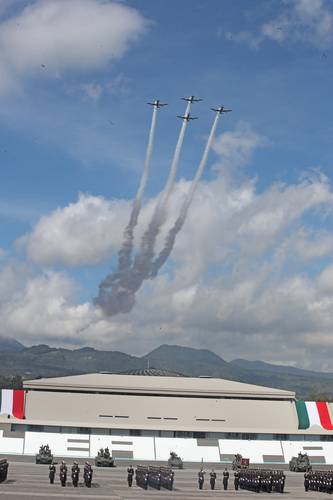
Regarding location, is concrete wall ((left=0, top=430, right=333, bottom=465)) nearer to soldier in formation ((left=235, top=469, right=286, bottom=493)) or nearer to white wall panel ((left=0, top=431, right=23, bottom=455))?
white wall panel ((left=0, top=431, right=23, bottom=455))

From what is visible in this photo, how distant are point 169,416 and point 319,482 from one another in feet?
167

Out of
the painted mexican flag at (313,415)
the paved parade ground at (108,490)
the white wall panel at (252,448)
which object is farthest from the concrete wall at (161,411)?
the paved parade ground at (108,490)

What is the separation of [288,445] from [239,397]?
719 inches

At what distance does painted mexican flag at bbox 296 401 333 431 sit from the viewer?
10544 cm

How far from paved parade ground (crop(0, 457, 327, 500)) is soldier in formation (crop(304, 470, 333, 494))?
1.00 m

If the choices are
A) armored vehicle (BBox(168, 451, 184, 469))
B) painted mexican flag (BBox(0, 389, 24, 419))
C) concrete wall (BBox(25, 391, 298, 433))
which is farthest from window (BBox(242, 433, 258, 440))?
painted mexican flag (BBox(0, 389, 24, 419))

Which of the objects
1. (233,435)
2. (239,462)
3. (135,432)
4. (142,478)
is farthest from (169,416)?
(142,478)

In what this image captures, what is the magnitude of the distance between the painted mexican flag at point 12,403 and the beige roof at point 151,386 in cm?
332

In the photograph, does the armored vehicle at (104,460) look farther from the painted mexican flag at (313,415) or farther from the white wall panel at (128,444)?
the painted mexican flag at (313,415)

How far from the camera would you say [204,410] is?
107812mm

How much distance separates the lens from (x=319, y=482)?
190 feet

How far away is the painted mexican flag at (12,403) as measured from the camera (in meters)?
102

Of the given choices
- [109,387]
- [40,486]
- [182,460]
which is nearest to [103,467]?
[182,460]

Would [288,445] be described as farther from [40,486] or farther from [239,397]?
[40,486]
